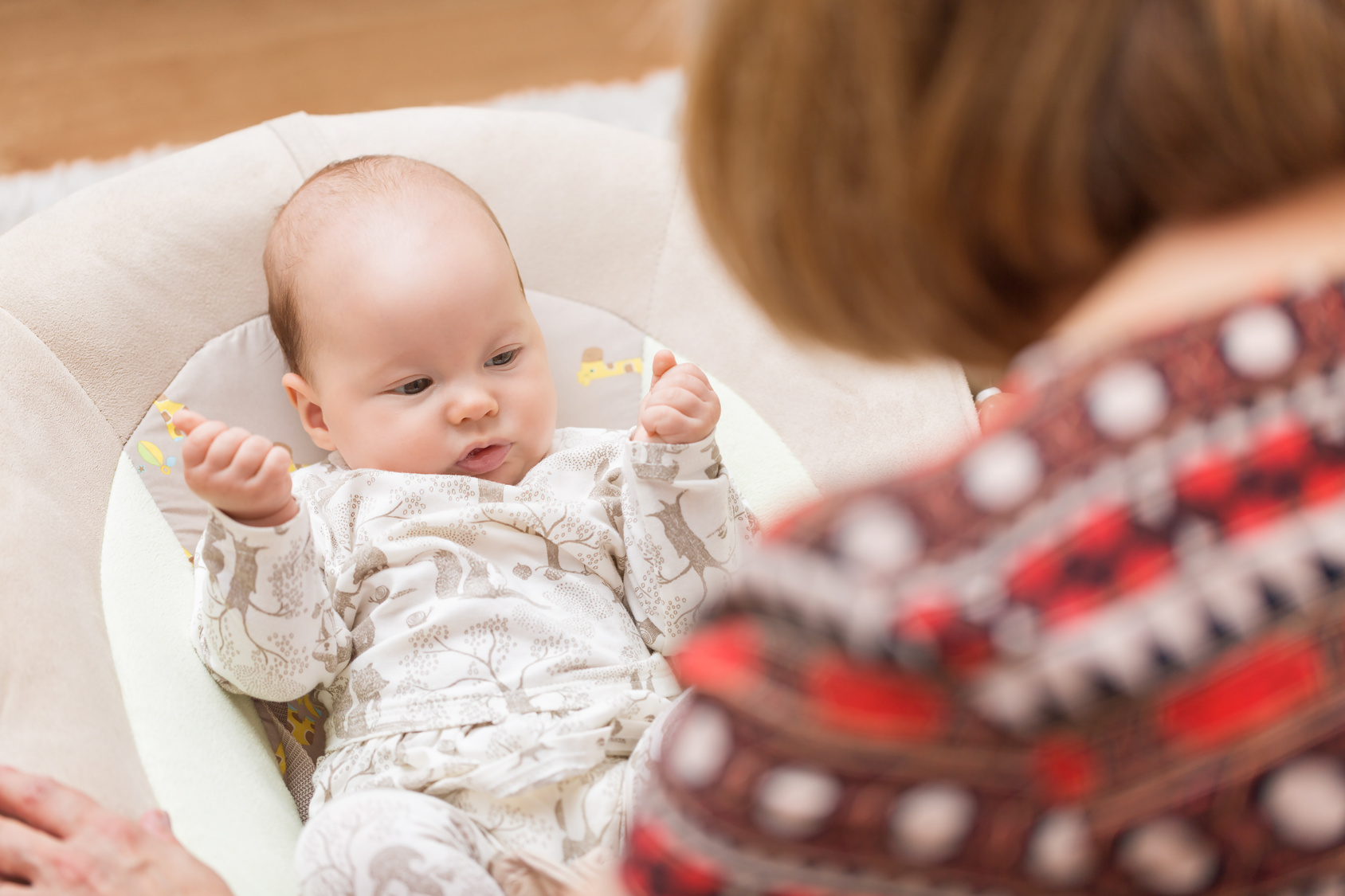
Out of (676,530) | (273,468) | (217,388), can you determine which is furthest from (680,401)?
(217,388)

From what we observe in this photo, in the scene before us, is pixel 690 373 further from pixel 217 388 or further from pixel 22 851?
pixel 22 851

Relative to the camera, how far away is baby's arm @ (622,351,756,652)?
1.03m

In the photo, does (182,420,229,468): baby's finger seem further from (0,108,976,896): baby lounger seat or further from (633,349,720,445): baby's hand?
(633,349,720,445): baby's hand

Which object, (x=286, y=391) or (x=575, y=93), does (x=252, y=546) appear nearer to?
(x=286, y=391)

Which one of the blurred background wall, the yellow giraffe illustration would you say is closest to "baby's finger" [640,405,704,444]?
the yellow giraffe illustration

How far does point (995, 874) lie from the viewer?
424mm

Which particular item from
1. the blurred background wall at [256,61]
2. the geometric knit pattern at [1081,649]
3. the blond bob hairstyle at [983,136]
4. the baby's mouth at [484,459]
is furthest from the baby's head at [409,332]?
the blurred background wall at [256,61]

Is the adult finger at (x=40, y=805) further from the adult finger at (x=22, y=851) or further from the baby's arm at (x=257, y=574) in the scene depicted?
the baby's arm at (x=257, y=574)

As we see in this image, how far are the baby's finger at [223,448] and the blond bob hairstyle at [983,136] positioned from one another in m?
0.51

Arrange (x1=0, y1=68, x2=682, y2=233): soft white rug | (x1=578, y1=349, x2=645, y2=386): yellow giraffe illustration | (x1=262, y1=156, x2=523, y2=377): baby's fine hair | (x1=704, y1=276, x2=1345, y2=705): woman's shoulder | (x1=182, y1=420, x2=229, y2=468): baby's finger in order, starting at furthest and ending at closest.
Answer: (x1=0, y1=68, x2=682, y2=233): soft white rug
(x1=578, y1=349, x2=645, y2=386): yellow giraffe illustration
(x1=262, y1=156, x2=523, y2=377): baby's fine hair
(x1=182, y1=420, x2=229, y2=468): baby's finger
(x1=704, y1=276, x2=1345, y2=705): woman's shoulder

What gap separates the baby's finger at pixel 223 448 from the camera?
875 millimetres

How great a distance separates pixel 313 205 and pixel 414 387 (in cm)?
22

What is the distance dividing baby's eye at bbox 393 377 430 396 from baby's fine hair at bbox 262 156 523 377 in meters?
0.11

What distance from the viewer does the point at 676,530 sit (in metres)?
1.05
